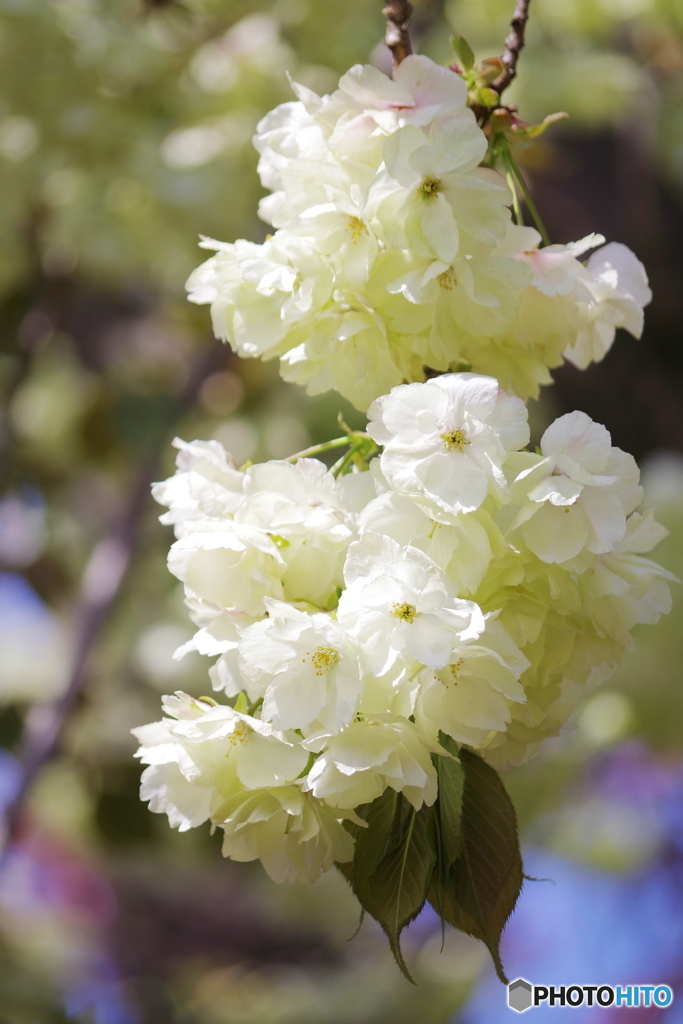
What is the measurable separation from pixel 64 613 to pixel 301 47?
0.99 metres

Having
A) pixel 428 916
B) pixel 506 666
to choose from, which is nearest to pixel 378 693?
pixel 506 666

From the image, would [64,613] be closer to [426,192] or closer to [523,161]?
[523,161]

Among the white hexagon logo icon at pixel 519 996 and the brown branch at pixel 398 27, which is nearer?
the brown branch at pixel 398 27

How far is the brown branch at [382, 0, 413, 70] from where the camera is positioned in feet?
1.18

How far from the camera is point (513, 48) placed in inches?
14.9

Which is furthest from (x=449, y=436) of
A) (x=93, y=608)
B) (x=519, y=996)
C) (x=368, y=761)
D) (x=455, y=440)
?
(x=93, y=608)

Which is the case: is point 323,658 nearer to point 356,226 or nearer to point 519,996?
point 356,226

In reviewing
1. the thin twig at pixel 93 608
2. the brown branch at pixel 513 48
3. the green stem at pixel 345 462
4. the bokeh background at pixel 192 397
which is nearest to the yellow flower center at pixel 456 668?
the green stem at pixel 345 462

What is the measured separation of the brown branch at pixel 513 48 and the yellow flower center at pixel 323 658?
0.25m

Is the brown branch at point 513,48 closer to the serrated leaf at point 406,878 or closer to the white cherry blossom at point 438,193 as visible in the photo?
the white cherry blossom at point 438,193

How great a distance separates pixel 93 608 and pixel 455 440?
1.11 meters

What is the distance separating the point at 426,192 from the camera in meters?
0.32

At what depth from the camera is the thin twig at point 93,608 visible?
3.67 ft

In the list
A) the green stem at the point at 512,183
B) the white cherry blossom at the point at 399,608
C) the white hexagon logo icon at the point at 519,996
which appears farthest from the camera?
the white hexagon logo icon at the point at 519,996
